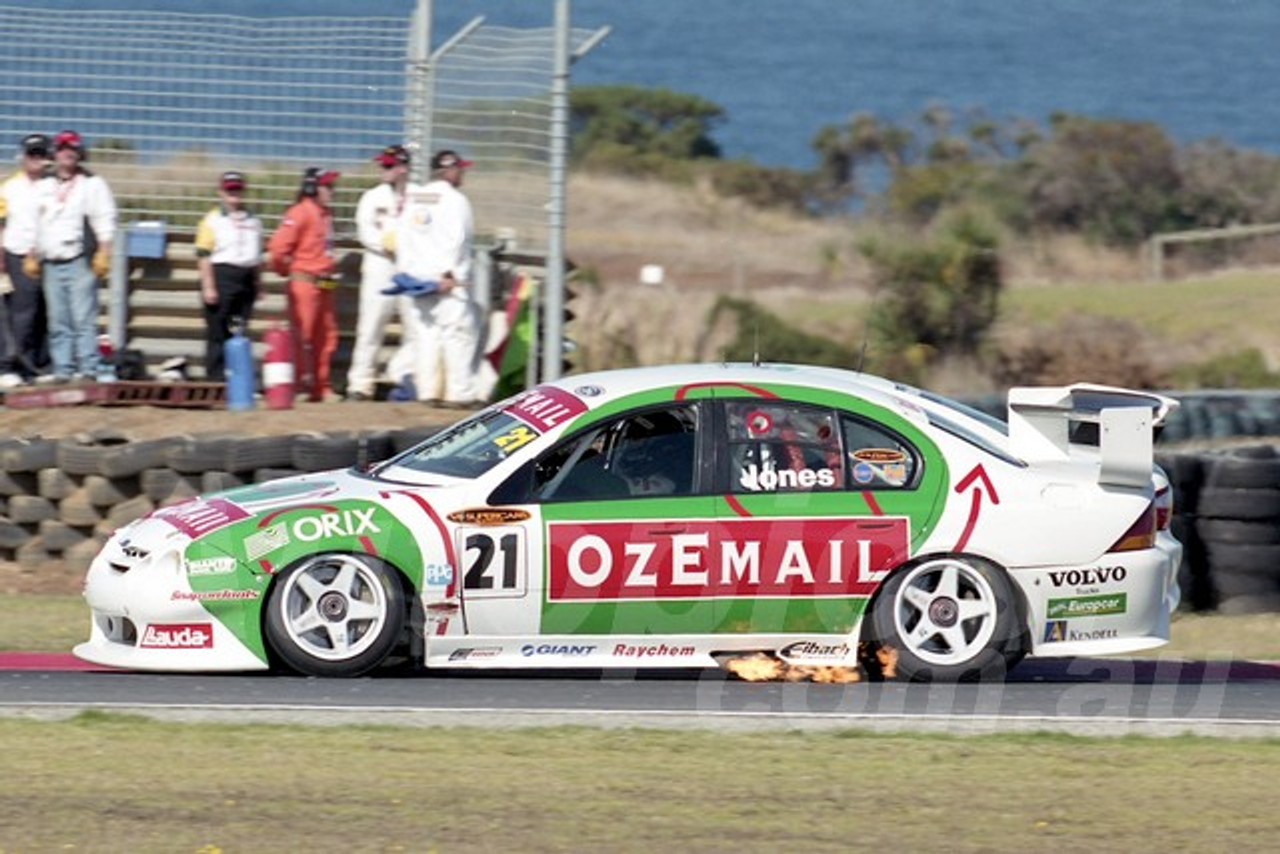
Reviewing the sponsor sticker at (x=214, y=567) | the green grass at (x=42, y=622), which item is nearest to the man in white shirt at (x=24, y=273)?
the green grass at (x=42, y=622)

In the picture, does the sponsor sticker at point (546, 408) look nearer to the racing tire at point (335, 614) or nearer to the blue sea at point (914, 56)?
the racing tire at point (335, 614)

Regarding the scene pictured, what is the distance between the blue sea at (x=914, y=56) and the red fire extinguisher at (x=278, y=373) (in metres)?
52.2

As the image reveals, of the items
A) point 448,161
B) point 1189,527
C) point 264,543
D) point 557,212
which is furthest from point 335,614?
point 448,161

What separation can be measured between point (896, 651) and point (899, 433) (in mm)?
871

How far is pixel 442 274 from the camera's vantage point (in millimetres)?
15305

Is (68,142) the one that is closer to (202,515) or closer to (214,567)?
(202,515)

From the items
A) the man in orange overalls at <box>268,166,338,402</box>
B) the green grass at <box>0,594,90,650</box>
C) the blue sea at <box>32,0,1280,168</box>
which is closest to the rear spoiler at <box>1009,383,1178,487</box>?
the green grass at <box>0,594,90,650</box>

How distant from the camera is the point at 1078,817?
7.11m

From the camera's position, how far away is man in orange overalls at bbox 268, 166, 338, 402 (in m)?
15.7

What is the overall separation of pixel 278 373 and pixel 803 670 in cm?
632

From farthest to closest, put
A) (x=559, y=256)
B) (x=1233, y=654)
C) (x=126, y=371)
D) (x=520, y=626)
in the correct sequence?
(x=126, y=371)
(x=559, y=256)
(x=1233, y=654)
(x=520, y=626)

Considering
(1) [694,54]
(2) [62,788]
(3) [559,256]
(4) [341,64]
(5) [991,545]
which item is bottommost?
(2) [62,788]

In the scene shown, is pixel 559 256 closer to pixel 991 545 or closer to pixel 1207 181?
pixel 991 545

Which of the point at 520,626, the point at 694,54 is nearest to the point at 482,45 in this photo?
the point at 520,626
